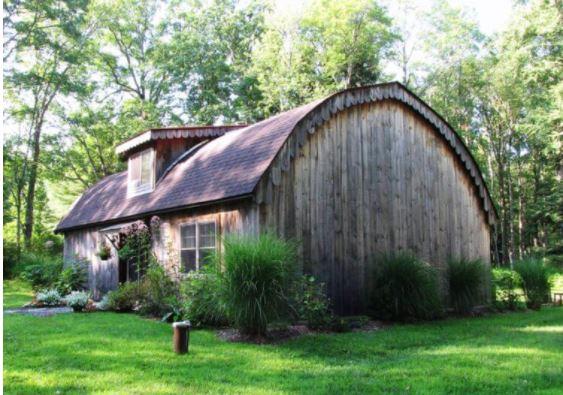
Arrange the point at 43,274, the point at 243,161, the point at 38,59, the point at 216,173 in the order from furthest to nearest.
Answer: the point at 38,59 < the point at 43,274 < the point at 216,173 < the point at 243,161

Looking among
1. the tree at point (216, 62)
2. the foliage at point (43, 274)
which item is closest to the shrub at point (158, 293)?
the foliage at point (43, 274)

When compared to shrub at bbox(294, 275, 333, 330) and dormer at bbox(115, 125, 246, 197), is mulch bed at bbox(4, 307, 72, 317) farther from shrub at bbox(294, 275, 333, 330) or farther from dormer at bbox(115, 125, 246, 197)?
shrub at bbox(294, 275, 333, 330)

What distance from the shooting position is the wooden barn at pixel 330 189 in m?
9.98

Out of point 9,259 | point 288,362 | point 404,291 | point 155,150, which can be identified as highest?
point 155,150

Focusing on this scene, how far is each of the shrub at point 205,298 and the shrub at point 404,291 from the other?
3.25 meters

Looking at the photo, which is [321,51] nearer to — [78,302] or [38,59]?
[38,59]

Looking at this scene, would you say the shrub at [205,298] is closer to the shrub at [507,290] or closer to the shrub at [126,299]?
the shrub at [126,299]

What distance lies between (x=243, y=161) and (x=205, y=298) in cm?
332

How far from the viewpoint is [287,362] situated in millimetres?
6406

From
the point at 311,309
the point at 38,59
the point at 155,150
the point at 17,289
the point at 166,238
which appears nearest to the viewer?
the point at 311,309

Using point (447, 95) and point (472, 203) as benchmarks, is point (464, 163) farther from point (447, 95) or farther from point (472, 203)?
point (447, 95)

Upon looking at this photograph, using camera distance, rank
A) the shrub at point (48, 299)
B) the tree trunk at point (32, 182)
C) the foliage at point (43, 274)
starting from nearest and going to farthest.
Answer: the shrub at point (48, 299), the foliage at point (43, 274), the tree trunk at point (32, 182)

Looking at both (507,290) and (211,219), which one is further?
(507,290)

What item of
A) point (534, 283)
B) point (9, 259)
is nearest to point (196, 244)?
point (534, 283)
